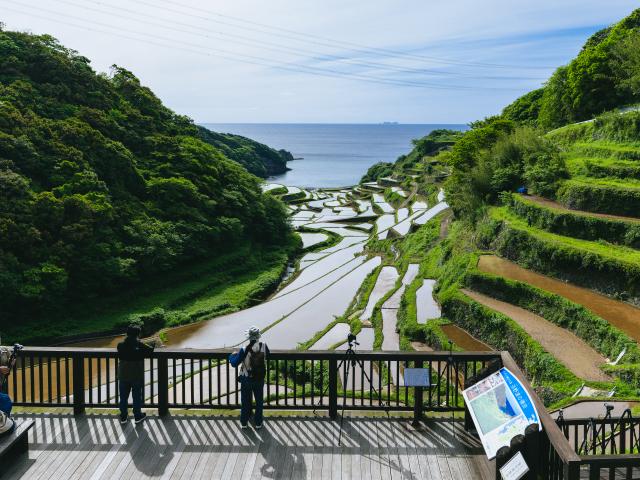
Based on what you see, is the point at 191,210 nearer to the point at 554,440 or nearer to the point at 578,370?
the point at 578,370

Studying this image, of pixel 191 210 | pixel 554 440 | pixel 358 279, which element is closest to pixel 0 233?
pixel 191 210

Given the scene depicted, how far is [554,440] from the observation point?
213 inches

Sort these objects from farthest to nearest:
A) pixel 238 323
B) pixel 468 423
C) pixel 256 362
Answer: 1. pixel 238 323
2. pixel 468 423
3. pixel 256 362

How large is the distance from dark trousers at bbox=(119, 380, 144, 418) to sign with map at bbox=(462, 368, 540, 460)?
4.79 meters

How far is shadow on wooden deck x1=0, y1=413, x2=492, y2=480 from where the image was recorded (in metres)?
6.91

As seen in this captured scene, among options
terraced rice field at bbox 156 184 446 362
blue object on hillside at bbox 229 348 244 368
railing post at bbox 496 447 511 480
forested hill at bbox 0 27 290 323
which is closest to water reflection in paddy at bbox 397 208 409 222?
terraced rice field at bbox 156 184 446 362

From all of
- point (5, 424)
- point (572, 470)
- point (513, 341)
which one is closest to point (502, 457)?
point (572, 470)

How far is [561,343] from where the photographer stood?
55.6ft

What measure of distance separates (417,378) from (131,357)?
420cm

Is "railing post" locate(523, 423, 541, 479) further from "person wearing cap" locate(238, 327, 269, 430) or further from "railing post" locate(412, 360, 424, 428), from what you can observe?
"person wearing cap" locate(238, 327, 269, 430)

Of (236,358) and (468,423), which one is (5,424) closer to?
(236,358)

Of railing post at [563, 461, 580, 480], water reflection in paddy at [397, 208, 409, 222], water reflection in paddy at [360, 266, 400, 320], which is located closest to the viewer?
railing post at [563, 461, 580, 480]

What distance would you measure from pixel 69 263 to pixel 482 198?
954 inches

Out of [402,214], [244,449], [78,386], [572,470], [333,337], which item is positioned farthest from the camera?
[402,214]
